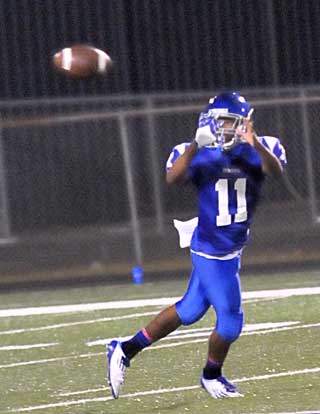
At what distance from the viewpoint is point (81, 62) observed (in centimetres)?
815

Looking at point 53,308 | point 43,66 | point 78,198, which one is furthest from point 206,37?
point 53,308

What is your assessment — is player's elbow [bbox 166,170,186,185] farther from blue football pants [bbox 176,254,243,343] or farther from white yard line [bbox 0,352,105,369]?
white yard line [bbox 0,352,105,369]

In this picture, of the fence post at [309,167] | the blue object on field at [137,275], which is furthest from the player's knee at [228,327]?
the fence post at [309,167]

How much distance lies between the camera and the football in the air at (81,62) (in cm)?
814

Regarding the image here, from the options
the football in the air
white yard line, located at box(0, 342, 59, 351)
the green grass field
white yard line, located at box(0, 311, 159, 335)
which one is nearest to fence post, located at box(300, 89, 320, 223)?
the green grass field

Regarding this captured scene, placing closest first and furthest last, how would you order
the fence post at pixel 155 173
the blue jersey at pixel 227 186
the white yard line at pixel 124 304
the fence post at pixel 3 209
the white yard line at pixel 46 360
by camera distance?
1. the blue jersey at pixel 227 186
2. the white yard line at pixel 46 360
3. the white yard line at pixel 124 304
4. the fence post at pixel 3 209
5. the fence post at pixel 155 173

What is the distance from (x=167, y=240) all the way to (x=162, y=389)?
720 centimetres

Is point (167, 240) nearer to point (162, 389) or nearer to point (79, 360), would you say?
point (79, 360)

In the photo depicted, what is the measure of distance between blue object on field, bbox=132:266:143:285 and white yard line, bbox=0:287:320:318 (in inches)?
63.4

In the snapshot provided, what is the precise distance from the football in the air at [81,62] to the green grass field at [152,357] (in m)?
1.77

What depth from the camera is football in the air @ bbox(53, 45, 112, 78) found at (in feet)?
26.7

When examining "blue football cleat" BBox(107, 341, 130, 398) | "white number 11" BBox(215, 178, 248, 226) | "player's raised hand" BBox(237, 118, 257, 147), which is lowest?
"blue football cleat" BBox(107, 341, 130, 398)

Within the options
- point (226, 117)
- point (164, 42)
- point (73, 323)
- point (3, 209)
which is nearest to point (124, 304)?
point (73, 323)

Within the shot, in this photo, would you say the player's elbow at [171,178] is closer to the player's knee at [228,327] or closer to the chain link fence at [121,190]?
the player's knee at [228,327]
